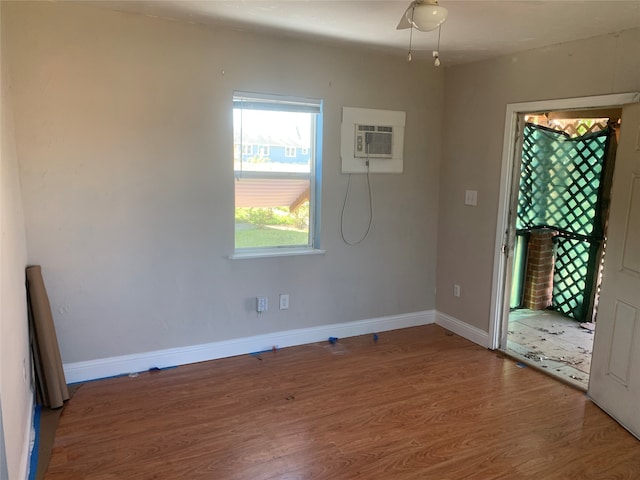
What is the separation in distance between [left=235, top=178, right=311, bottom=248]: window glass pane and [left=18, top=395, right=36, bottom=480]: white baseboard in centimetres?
157

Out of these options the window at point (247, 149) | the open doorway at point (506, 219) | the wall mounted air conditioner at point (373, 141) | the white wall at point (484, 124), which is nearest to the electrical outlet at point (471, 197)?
the white wall at point (484, 124)

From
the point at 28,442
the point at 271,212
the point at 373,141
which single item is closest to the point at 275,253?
the point at 271,212

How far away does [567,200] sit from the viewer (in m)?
4.37

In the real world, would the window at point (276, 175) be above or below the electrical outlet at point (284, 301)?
above

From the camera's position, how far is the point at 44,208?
265 cm

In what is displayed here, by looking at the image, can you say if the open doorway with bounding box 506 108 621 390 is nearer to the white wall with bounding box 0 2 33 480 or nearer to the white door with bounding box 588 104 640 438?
the white door with bounding box 588 104 640 438

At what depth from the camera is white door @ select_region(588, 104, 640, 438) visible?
2455mm

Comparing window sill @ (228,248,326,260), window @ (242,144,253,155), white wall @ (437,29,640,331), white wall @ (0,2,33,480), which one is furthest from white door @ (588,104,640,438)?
white wall @ (0,2,33,480)

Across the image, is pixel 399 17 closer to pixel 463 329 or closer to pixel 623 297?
pixel 623 297

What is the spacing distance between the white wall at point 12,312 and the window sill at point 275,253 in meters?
1.30

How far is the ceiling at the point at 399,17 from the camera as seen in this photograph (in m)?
2.31

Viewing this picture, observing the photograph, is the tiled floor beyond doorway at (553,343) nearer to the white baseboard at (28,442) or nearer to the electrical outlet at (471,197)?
the electrical outlet at (471,197)

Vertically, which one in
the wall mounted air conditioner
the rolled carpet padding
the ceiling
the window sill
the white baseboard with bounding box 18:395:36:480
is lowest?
the white baseboard with bounding box 18:395:36:480

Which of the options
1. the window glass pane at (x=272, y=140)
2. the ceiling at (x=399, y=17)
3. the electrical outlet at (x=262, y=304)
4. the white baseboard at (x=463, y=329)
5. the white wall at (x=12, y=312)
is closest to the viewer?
the white wall at (x=12, y=312)
